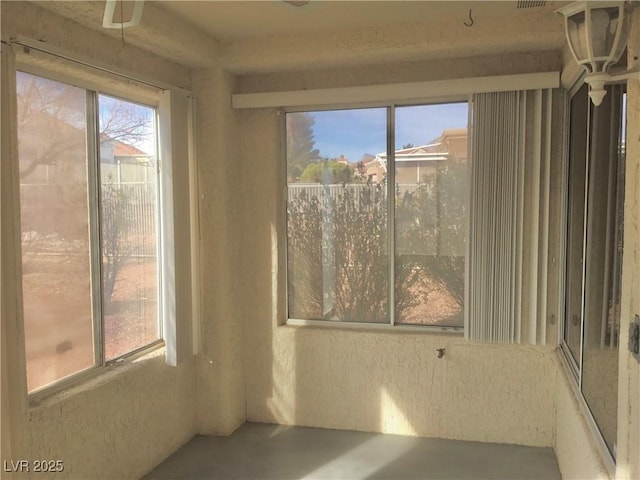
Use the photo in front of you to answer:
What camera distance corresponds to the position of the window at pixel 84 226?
2707 mm

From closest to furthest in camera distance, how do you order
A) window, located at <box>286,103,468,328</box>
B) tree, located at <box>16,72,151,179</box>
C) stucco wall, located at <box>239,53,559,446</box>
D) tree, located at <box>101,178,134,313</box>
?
tree, located at <box>16,72,151,179</box>, tree, located at <box>101,178,134,313</box>, stucco wall, located at <box>239,53,559,446</box>, window, located at <box>286,103,468,328</box>

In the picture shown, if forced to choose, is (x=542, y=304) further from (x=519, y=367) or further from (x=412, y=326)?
(x=412, y=326)

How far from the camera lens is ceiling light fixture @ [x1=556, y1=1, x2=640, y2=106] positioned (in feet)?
5.92

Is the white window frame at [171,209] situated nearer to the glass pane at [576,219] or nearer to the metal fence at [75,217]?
the metal fence at [75,217]

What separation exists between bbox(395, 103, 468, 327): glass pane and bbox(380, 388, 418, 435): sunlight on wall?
1.91 feet

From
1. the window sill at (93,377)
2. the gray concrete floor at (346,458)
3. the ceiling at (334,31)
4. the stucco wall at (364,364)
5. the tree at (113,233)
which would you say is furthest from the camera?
the stucco wall at (364,364)

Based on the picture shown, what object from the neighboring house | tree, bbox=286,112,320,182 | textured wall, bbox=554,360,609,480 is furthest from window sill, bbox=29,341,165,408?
textured wall, bbox=554,360,609,480

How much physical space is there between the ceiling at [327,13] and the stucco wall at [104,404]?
430 mm

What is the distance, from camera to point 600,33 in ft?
6.02

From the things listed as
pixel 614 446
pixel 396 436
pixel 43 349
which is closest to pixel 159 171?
pixel 43 349

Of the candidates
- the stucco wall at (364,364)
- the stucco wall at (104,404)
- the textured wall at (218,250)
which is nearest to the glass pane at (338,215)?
the stucco wall at (364,364)

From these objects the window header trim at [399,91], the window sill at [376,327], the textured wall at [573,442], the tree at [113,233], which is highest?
the window header trim at [399,91]

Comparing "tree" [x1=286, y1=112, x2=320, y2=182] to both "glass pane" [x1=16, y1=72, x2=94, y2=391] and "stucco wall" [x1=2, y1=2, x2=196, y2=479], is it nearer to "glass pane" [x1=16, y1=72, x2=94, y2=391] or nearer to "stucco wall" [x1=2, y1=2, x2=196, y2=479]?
"stucco wall" [x1=2, y1=2, x2=196, y2=479]

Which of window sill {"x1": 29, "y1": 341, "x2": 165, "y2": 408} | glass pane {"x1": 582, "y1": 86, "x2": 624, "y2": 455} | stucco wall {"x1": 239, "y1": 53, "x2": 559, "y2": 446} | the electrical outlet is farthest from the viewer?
stucco wall {"x1": 239, "y1": 53, "x2": 559, "y2": 446}
